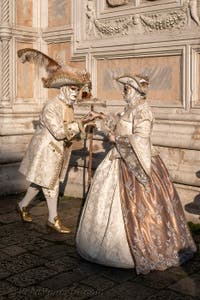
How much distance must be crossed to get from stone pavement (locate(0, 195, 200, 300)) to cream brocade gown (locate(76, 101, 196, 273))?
0.42ft

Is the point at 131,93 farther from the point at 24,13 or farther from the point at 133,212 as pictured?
the point at 24,13

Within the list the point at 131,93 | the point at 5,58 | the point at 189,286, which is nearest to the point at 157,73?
the point at 131,93

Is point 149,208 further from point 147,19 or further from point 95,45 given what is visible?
point 95,45

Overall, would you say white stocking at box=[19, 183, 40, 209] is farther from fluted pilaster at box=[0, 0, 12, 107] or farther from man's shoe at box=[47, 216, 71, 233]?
Result: fluted pilaster at box=[0, 0, 12, 107]

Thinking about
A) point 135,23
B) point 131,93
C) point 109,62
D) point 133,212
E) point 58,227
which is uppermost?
point 135,23

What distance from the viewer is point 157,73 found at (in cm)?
684

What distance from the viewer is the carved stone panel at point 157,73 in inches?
260

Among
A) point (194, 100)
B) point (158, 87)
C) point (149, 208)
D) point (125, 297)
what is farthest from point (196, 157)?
point (125, 297)

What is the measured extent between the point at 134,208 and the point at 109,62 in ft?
12.1

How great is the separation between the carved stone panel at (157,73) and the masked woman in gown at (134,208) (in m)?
1.96

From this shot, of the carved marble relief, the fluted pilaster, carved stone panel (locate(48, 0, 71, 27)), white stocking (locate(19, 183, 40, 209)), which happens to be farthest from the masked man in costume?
carved stone panel (locate(48, 0, 71, 27))

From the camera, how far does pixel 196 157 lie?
20.0ft

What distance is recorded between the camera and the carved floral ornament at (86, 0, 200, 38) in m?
6.36

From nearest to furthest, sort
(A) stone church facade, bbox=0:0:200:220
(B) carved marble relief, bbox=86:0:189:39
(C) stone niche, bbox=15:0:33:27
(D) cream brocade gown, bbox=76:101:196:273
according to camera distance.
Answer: (D) cream brocade gown, bbox=76:101:196:273, (A) stone church facade, bbox=0:0:200:220, (B) carved marble relief, bbox=86:0:189:39, (C) stone niche, bbox=15:0:33:27
